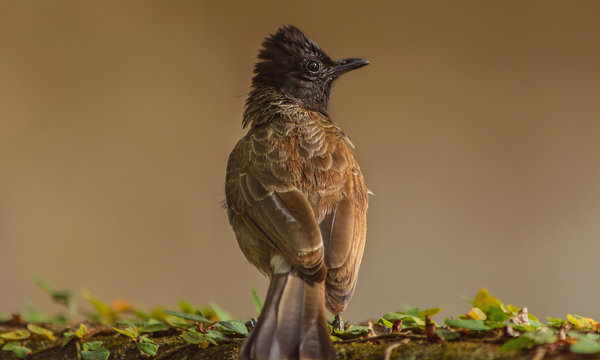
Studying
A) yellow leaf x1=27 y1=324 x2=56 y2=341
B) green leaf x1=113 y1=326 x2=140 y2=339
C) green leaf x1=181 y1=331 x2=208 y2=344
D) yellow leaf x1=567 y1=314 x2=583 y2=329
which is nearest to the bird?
green leaf x1=181 y1=331 x2=208 y2=344

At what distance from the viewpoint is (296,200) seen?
2.85m

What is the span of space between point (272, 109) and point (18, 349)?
1.83m

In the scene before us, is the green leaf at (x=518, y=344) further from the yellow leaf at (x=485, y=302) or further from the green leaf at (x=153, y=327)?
the green leaf at (x=153, y=327)

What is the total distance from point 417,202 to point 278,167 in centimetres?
427

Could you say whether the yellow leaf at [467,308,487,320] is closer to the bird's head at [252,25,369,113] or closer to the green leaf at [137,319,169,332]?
the green leaf at [137,319,169,332]

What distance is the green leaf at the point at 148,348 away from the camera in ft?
8.68

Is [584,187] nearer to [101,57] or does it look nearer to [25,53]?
[101,57]

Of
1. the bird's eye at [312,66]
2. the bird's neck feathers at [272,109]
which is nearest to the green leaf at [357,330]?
the bird's neck feathers at [272,109]

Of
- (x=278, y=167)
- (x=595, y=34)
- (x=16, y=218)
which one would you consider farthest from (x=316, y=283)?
(x=595, y=34)

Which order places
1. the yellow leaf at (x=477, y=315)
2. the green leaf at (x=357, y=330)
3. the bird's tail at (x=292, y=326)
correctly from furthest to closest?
the green leaf at (x=357, y=330) < the yellow leaf at (x=477, y=315) < the bird's tail at (x=292, y=326)

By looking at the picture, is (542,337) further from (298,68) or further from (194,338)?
(298,68)

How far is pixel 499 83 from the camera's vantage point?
279 inches

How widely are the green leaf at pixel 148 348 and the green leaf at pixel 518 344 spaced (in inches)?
55.7

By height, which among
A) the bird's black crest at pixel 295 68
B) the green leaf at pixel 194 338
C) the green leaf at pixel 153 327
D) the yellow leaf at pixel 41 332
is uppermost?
the bird's black crest at pixel 295 68
